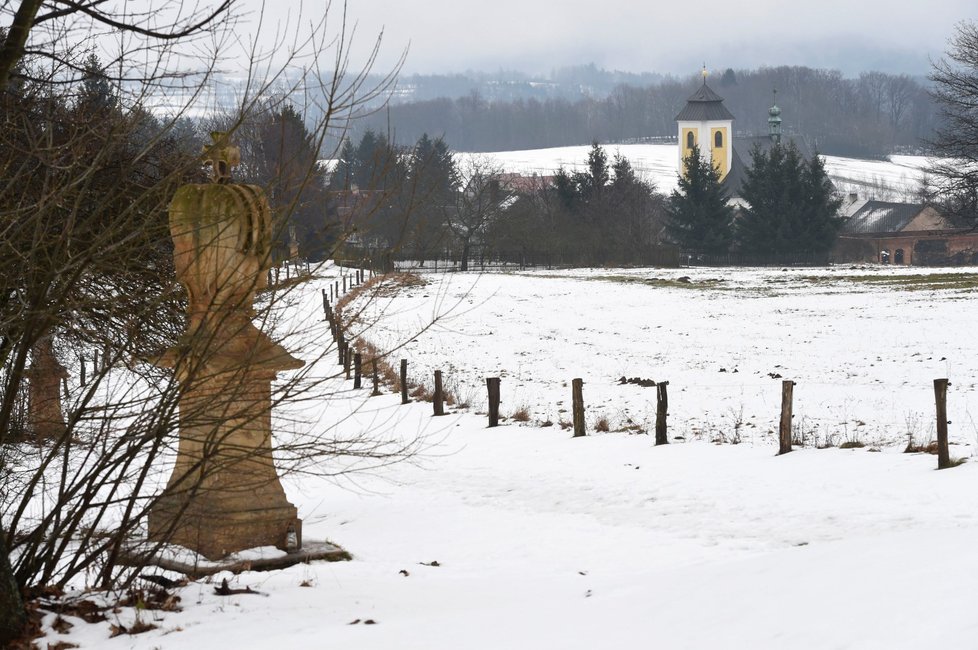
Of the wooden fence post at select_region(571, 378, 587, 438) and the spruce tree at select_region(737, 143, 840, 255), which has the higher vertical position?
the spruce tree at select_region(737, 143, 840, 255)

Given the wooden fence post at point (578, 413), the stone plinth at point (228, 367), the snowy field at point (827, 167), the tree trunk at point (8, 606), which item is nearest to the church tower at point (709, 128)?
the snowy field at point (827, 167)

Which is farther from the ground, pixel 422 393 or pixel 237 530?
pixel 237 530

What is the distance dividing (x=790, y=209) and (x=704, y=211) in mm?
6386

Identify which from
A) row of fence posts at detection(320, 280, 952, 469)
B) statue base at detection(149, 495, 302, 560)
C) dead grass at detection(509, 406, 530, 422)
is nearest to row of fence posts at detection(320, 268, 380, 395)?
row of fence posts at detection(320, 280, 952, 469)

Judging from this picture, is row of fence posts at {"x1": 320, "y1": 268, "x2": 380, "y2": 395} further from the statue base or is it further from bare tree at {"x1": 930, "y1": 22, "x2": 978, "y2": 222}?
bare tree at {"x1": 930, "y1": 22, "x2": 978, "y2": 222}

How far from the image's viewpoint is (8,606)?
6164 mm

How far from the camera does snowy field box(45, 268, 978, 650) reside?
20.7ft

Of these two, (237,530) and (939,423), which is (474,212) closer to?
(939,423)

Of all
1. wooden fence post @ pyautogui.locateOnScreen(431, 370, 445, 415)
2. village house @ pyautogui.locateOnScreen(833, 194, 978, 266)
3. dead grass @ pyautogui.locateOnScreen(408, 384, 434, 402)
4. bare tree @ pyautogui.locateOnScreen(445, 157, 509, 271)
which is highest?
bare tree @ pyautogui.locateOnScreen(445, 157, 509, 271)

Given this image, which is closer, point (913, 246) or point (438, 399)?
point (438, 399)

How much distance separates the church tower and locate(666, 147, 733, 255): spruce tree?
193ft

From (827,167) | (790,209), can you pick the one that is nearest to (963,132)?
(790,209)

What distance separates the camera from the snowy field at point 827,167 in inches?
6314

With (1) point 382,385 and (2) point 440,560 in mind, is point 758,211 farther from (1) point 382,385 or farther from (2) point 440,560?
(2) point 440,560
